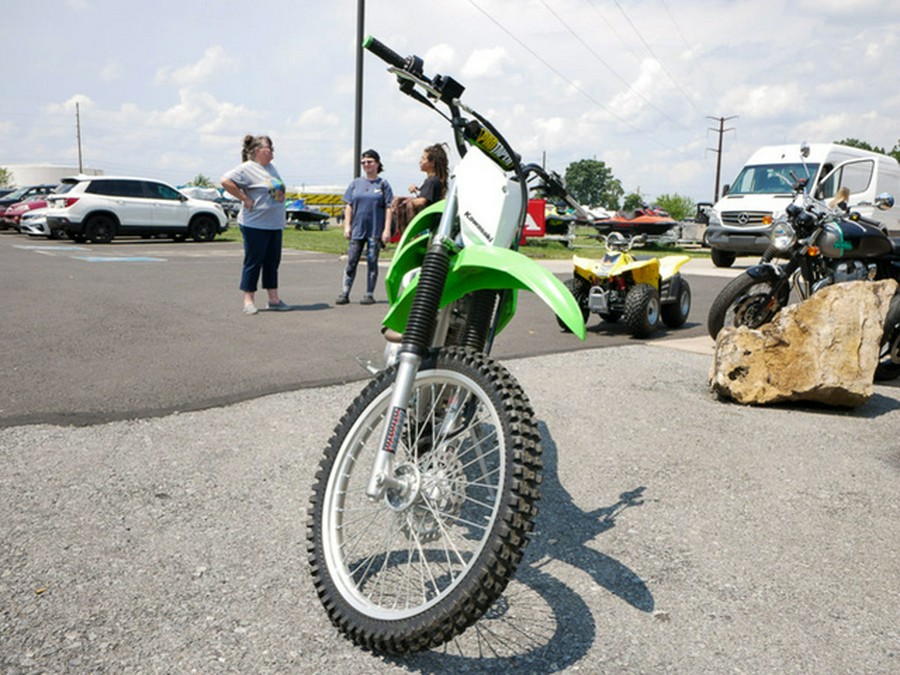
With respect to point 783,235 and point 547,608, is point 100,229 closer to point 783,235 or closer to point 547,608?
point 783,235

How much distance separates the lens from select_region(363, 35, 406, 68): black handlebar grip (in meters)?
2.56

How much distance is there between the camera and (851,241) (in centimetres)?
644

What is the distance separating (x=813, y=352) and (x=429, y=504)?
371 cm

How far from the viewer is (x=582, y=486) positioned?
3686 mm

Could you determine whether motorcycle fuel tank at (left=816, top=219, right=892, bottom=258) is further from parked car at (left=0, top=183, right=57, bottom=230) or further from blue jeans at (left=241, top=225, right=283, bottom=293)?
parked car at (left=0, top=183, right=57, bottom=230)

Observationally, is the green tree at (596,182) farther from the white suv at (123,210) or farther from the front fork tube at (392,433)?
the front fork tube at (392,433)

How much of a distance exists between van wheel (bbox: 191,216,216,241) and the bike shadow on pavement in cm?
2101

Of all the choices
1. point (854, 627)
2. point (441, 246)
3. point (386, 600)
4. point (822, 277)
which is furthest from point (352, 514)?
point (822, 277)

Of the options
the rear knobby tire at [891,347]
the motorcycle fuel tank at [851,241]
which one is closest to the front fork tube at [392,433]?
the rear knobby tire at [891,347]

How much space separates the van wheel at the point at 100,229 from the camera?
2012 cm

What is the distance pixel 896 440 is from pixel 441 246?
11.6 feet

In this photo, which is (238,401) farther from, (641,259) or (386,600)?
(641,259)

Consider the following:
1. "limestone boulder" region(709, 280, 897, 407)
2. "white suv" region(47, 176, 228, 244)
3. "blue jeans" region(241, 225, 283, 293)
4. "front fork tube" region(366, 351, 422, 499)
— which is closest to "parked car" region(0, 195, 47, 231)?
"white suv" region(47, 176, 228, 244)

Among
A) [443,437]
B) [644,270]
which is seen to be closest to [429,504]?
[443,437]
